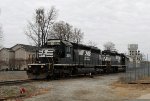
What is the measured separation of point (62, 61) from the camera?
106 feet

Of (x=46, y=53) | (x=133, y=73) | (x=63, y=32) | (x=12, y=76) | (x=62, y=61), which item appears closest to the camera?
(x=46, y=53)

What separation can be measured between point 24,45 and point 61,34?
22819mm

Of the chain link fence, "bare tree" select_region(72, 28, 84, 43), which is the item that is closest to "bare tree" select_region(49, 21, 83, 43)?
"bare tree" select_region(72, 28, 84, 43)

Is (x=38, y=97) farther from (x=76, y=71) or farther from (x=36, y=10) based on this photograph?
(x=36, y=10)

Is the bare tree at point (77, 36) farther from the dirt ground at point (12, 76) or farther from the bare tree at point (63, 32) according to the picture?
the dirt ground at point (12, 76)

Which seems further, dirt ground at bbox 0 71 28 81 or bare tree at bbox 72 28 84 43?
bare tree at bbox 72 28 84 43

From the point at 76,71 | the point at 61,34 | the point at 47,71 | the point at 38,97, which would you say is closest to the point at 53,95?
the point at 38,97

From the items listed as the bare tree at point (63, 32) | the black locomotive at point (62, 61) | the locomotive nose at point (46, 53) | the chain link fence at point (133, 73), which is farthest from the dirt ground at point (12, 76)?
the bare tree at point (63, 32)

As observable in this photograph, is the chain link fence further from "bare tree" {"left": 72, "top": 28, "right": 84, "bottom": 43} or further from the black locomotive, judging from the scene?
"bare tree" {"left": 72, "top": 28, "right": 84, "bottom": 43}

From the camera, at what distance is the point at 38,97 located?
1747 centimetres

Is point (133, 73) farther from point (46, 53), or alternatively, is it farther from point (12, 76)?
point (12, 76)

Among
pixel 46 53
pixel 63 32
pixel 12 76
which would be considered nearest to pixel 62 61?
pixel 46 53

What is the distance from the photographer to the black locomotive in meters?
30.5

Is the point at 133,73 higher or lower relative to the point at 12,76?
higher
